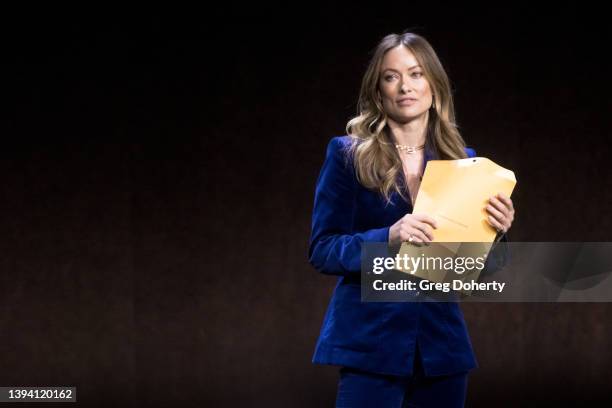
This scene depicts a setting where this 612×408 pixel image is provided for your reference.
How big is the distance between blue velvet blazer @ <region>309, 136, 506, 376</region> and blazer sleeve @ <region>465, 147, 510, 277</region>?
92mm

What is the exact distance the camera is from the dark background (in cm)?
337

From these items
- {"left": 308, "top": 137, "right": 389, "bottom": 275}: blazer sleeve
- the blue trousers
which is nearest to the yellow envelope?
{"left": 308, "top": 137, "right": 389, "bottom": 275}: blazer sleeve

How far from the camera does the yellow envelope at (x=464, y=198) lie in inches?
55.4

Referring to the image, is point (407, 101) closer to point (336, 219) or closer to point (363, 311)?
point (336, 219)

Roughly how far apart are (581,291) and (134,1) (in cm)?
216

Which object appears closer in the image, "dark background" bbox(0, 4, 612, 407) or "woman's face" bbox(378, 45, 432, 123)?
"woman's face" bbox(378, 45, 432, 123)

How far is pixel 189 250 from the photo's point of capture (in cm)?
350

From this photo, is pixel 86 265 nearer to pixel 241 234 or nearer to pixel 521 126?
pixel 241 234

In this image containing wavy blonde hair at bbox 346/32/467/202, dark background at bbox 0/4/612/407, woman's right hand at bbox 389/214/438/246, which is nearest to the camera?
woman's right hand at bbox 389/214/438/246

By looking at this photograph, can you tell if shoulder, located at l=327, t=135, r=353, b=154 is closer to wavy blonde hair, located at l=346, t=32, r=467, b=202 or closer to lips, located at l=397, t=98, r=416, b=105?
wavy blonde hair, located at l=346, t=32, r=467, b=202

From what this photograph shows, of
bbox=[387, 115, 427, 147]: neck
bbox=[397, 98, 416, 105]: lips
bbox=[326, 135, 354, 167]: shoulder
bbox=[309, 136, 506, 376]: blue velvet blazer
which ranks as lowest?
bbox=[309, 136, 506, 376]: blue velvet blazer

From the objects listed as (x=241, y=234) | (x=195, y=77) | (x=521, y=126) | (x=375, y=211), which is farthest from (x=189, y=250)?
(x=375, y=211)

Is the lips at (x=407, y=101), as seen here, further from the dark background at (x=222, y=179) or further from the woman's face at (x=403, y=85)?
the dark background at (x=222, y=179)

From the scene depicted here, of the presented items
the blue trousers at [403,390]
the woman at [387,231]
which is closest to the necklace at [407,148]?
the woman at [387,231]
